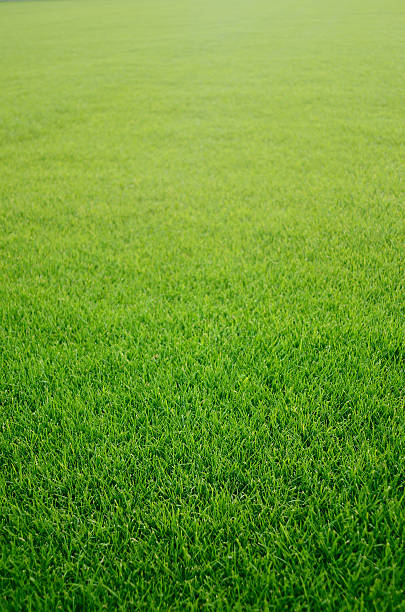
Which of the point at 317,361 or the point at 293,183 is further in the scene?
the point at 293,183

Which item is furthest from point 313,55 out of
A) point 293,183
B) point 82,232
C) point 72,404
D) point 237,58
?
point 72,404

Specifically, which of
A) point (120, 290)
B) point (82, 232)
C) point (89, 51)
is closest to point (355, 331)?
point (120, 290)

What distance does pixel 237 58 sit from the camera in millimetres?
12266

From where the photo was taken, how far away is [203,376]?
2047 mm

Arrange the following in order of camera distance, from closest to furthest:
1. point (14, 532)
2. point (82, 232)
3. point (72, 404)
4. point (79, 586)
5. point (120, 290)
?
point (79, 586) → point (14, 532) → point (72, 404) → point (120, 290) → point (82, 232)

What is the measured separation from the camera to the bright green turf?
1.33 metres

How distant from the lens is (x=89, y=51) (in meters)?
14.4

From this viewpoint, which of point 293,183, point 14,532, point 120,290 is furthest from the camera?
point 293,183

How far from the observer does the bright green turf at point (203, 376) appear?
133 centimetres

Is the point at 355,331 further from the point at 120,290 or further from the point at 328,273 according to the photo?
the point at 120,290

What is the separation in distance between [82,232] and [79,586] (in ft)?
9.34

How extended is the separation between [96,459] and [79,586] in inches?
18.3

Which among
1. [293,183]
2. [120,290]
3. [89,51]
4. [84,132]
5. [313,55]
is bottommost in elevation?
[120,290]

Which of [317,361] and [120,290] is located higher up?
[120,290]
